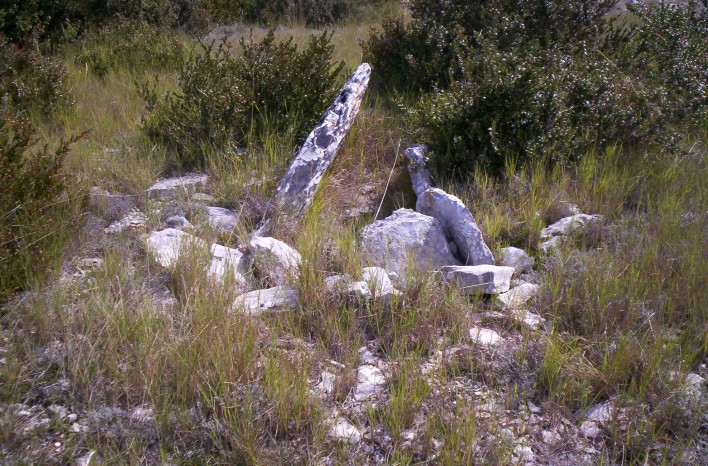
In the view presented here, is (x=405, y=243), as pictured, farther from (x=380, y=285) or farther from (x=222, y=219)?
(x=222, y=219)

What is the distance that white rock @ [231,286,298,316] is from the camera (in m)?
3.31

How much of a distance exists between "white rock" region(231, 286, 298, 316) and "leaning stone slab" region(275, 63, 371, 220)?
911mm

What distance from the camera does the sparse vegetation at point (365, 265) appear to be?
8.82 ft

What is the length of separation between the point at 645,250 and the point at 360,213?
6.29 feet

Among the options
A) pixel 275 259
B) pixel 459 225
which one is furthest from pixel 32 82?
pixel 459 225

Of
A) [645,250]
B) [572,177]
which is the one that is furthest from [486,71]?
[645,250]

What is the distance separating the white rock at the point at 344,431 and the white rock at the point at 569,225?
6.66ft

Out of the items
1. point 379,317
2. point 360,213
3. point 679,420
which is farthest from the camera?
point 360,213

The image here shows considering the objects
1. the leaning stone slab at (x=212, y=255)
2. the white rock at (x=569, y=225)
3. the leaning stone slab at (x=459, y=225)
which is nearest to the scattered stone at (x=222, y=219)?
the leaning stone slab at (x=212, y=255)

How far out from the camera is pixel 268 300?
11.2 feet

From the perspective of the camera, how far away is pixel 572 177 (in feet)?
15.5

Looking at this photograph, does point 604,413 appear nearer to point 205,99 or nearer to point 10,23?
point 205,99

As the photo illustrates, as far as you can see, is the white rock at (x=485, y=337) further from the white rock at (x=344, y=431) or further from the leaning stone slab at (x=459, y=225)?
the white rock at (x=344, y=431)

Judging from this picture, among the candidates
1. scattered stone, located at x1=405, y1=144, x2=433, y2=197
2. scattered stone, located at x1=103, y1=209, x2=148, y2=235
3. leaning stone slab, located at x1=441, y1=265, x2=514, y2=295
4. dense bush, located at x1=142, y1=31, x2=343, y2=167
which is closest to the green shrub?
dense bush, located at x1=142, y1=31, x2=343, y2=167
